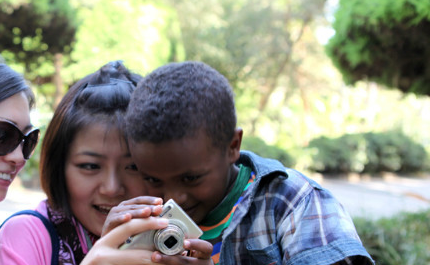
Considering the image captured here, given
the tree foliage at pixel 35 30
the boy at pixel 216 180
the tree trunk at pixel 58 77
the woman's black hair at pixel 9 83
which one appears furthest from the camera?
the tree trunk at pixel 58 77

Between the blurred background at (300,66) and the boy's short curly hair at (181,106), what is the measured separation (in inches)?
32.2

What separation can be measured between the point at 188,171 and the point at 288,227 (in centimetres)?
43

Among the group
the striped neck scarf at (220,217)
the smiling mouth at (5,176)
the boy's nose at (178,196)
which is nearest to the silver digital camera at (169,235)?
the boy's nose at (178,196)

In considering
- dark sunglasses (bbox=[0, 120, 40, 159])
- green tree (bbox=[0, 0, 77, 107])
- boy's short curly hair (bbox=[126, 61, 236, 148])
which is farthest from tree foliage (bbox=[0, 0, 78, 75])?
boy's short curly hair (bbox=[126, 61, 236, 148])

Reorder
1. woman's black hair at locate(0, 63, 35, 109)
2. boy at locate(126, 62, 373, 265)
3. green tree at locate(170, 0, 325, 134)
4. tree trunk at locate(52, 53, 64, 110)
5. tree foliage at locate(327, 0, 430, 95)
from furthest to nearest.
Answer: green tree at locate(170, 0, 325, 134), tree trunk at locate(52, 53, 64, 110), tree foliage at locate(327, 0, 430, 95), woman's black hair at locate(0, 63, 35, 109), boy at locate(126, 62, 373, 265)

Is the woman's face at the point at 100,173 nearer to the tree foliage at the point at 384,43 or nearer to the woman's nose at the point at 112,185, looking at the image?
the woman's nose at the point at 112,185

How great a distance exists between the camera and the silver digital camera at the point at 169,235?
1467mm

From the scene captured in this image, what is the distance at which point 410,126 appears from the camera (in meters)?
18.4

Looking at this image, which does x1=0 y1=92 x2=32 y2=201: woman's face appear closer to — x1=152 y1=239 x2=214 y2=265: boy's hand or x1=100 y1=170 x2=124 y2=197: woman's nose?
x1=100 y1=170 x2=124 y2=197: woman's nose

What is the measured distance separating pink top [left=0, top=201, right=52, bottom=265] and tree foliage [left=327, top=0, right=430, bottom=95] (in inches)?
144

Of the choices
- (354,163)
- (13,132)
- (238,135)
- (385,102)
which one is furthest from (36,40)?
(385,102)

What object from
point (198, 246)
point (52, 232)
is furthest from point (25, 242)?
point (198, 246)

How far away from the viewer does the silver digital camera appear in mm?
1467

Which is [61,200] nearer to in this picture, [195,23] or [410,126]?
[195,23]
